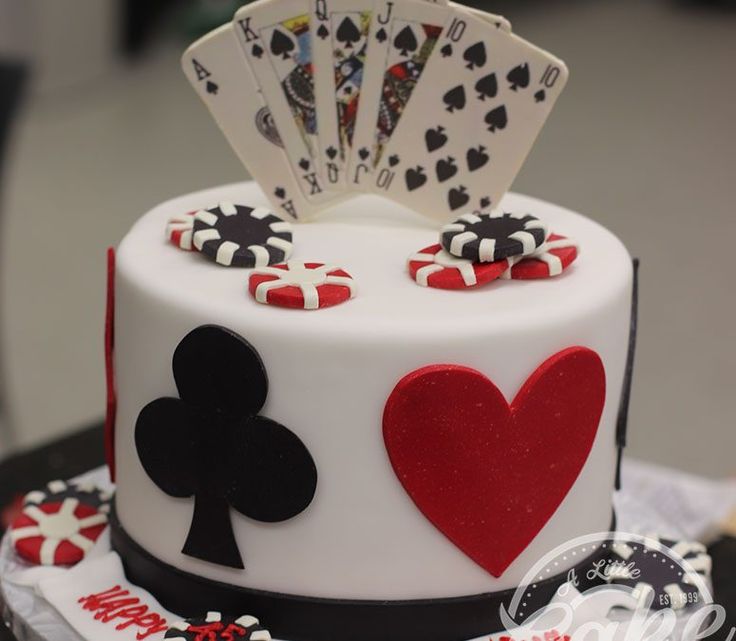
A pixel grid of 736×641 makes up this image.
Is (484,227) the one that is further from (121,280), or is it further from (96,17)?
(96,17)

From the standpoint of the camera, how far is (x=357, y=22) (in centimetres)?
150

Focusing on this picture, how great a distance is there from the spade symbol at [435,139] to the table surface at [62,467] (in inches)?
33.2

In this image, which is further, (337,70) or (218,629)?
(337,70)

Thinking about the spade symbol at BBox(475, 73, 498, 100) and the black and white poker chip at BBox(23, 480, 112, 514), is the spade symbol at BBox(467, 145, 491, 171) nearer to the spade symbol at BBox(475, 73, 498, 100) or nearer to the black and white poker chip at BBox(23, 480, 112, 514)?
the spade symbol at BBox(475, 73, 498, 100)

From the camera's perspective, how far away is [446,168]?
1.57m

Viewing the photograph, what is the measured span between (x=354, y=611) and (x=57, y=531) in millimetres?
524

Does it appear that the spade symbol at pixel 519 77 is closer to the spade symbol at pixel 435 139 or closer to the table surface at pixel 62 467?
the spade symbol at pixel 435 139

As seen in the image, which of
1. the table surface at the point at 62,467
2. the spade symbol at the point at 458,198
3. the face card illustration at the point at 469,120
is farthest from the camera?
the table surface at the point at 62,467

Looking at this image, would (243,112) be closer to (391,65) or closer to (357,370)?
(391,65)

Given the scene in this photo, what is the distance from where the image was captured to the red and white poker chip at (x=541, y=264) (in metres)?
1.39

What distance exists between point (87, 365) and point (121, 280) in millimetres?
2477

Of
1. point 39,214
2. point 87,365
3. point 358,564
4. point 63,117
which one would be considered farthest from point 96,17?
point 358,564

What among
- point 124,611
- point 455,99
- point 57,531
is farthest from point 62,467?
point 455,99

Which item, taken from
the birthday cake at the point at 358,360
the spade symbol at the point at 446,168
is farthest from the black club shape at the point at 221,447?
the spade symbol at the point at 446,168
